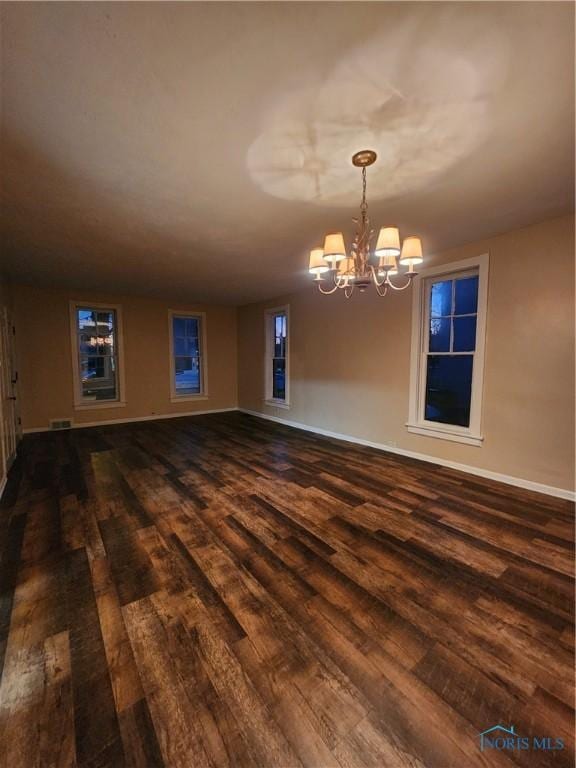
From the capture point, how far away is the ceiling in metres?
1.22

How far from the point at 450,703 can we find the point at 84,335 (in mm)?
7000

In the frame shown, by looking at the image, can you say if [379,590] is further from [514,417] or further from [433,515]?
[514,417]

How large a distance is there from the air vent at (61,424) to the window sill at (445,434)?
593cm

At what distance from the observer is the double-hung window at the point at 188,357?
7090 mm

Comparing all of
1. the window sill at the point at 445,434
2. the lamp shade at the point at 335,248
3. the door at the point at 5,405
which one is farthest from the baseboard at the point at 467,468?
the door at the point at 5,405

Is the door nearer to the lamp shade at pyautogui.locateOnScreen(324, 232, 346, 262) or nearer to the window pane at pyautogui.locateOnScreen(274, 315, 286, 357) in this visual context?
the lamp shade at pyautogui.locateOnScreen(324, 232, 346, 262)

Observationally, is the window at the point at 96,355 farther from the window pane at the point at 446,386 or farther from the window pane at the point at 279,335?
the window pane at the point at 446,386

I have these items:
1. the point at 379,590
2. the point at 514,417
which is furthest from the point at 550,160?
the point at 379,590

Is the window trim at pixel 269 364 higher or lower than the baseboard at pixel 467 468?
higher

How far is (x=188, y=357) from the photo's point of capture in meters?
7.38

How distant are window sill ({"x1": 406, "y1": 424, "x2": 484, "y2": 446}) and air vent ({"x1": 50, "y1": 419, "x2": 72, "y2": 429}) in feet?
19.4

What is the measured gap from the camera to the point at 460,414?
4348 mm

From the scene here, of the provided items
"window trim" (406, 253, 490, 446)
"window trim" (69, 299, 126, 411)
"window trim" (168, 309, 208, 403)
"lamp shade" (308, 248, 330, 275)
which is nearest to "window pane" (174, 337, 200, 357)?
"window trim" (168, 309, 208, 403)

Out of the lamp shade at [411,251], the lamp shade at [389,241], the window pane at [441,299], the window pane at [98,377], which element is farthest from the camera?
the window pane at [98,377]
